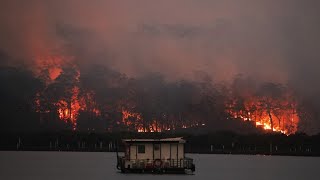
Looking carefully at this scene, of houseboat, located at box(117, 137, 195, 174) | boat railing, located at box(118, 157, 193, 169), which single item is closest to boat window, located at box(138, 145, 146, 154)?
houseboat, located at box(117, 137, 195, 174)

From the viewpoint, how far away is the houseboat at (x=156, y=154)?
95.4 metres

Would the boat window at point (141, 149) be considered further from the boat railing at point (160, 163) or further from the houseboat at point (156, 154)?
the boat railing at point (160, 163)

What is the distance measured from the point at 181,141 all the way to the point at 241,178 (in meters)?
22.9

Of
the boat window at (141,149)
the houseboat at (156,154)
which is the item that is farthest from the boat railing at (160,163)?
the boat window at (141,149)

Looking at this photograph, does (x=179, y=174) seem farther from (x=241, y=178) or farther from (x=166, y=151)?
(x=241, y=178)

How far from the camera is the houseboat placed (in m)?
95.4

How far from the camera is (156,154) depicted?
95938 mm

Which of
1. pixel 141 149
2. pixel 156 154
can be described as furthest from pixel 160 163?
pixel 141 149

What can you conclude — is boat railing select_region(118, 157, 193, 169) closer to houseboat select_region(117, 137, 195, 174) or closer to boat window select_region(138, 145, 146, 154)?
houseboat select_region(117, 137, 195, 174)

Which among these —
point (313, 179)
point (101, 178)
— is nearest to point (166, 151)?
point (101, 178)

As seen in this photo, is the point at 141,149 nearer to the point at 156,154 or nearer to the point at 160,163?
the point at 156,154

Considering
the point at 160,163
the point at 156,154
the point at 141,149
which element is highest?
the point at 141,149

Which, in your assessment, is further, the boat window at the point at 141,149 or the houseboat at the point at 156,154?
the boat window at the point at 141,149

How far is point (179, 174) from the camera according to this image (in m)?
100
